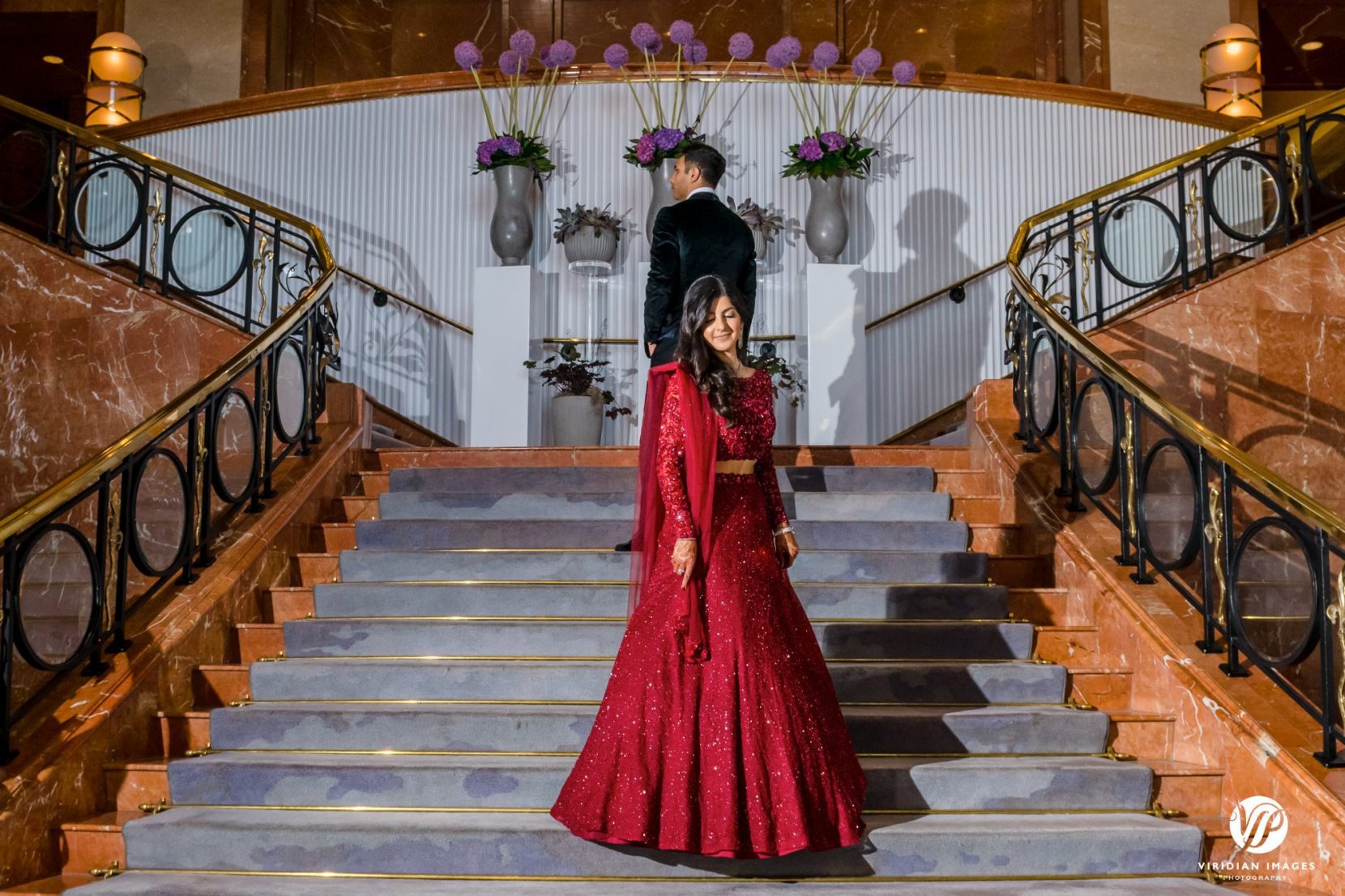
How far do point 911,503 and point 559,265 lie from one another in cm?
395

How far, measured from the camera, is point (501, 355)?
7820 mm

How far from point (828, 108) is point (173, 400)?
5646mm

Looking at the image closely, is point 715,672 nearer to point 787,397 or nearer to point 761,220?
point 787,397

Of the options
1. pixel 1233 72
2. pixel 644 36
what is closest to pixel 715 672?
pixel 644 36

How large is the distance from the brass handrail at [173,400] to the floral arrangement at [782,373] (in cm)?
254

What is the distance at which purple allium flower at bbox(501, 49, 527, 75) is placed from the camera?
844cm

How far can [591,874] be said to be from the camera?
3.39 metres

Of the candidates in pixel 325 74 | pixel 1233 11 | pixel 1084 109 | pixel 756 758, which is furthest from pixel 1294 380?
pixel 325 74

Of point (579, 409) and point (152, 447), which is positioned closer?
point (152, 447)

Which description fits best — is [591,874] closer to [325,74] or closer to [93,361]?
[93,361]

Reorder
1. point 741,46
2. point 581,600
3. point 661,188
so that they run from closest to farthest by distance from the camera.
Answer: point 581,600
point 661,188
point 741,46

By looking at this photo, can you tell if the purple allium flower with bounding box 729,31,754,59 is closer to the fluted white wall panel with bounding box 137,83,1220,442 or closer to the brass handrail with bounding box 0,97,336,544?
the fluted white wall panel with bounding box 137,83,1220,442

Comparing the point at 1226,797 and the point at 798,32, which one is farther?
the point at 798,32

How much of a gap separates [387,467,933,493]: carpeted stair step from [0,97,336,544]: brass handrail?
894mm
